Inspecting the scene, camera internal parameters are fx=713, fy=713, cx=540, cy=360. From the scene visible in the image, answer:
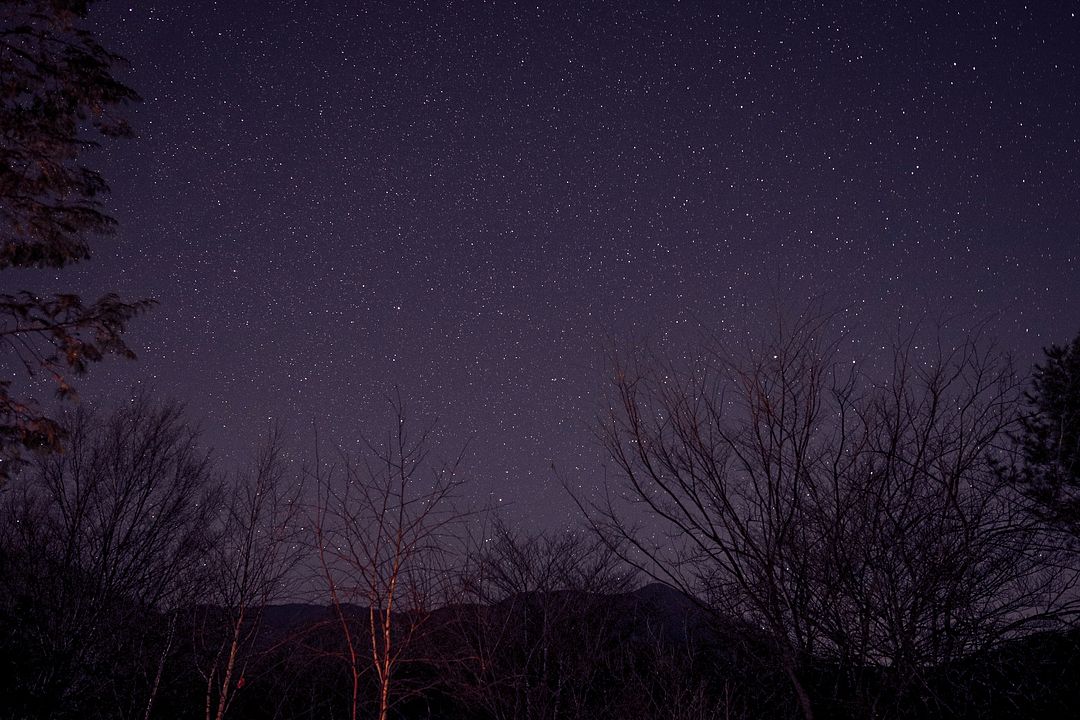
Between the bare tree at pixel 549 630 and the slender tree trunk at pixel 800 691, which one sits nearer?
the slender tree trunk at pixel 800 691

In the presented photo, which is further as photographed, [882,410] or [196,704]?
[196,704]

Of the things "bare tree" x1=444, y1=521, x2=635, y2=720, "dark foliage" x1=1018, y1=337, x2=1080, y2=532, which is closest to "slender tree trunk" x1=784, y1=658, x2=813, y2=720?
"dark foliage" x1=1018, y1=337, x2=1080, y2=532

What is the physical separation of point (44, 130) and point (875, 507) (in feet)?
30.3

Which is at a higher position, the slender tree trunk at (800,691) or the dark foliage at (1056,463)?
the dark foliage at (1056,463)

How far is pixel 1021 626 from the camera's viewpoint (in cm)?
378

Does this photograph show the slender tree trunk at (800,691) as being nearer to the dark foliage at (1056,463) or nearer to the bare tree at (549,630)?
the dark foliage at (1056,463)

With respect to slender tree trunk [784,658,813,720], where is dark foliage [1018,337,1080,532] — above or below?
above

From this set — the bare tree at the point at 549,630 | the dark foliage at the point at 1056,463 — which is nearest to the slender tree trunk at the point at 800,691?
the dark foliage at the point at 1056,463

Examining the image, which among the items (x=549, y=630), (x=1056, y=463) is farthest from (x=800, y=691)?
(x=549, y=630)

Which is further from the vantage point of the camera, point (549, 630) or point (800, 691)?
point (549, 630)

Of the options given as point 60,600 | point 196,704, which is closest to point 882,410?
point 60,600

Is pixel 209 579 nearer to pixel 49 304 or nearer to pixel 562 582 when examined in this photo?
pixel 49 304

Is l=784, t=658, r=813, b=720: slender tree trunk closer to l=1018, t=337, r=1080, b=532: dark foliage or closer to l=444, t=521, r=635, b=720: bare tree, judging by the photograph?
l=1018, t=337, r=1080, b=532: dark foliage

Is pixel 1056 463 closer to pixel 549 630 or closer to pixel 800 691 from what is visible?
pixel 800 691
